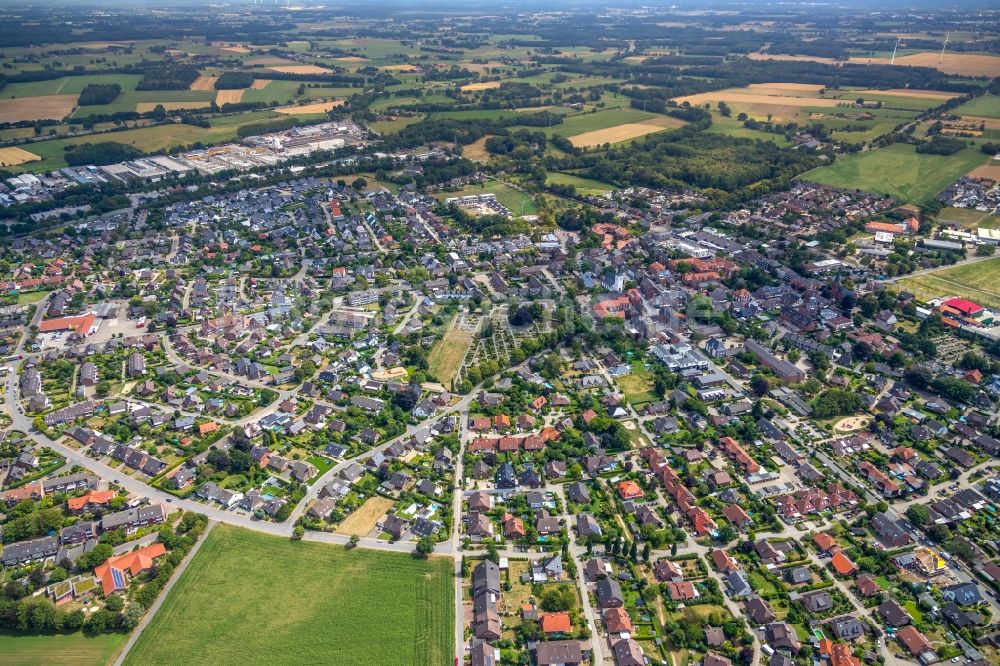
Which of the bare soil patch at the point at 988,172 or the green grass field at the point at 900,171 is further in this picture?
the bare soil patch at the point at 988,172

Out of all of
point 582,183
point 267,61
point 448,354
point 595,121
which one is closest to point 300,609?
point 448,354

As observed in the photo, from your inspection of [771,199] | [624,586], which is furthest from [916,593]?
[771,199]

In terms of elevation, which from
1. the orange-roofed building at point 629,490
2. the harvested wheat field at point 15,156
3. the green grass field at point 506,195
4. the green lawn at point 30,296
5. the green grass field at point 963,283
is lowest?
the orange-roofed building at point 629,490

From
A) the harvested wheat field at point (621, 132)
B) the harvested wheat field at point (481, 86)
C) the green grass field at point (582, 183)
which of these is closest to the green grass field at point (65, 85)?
the harvested wheat field at point (481, 86)

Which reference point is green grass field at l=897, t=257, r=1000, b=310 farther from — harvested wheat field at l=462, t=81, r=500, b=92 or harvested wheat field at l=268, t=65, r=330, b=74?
harvested wheat field at l=268, t=65, r=330, b=74

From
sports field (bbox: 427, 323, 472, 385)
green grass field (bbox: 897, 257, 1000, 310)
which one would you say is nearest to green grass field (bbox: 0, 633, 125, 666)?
sports field (bbox: 427, 323, 472, 385)

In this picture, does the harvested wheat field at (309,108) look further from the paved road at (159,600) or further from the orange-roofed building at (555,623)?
the orange-roofed building at (555,623)

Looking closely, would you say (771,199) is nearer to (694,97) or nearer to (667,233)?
(667,233)
